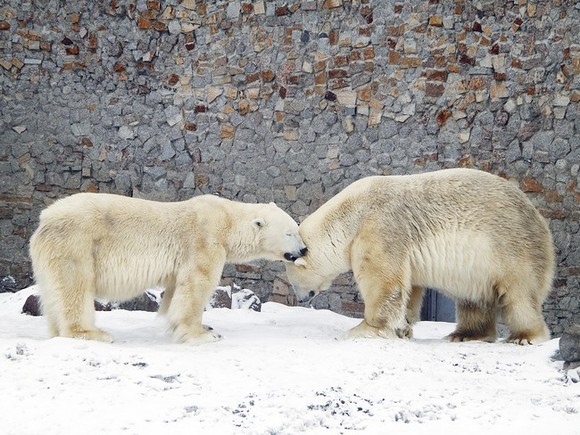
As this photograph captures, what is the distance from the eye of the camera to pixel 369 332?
6055mm

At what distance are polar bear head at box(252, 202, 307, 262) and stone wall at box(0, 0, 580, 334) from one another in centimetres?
340

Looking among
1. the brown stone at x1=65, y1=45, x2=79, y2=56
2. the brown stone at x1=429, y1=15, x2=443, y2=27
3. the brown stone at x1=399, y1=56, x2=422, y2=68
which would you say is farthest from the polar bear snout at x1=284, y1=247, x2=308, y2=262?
the brown stone at x1=65, y1=45, x2=79, y2=56

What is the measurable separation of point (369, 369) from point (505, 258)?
63.6 inches

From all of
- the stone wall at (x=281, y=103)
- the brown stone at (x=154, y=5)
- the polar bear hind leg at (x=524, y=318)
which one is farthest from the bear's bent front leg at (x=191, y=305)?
the brown stone at (x=154, y=5)

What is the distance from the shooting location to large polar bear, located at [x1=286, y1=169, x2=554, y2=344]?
613 cm

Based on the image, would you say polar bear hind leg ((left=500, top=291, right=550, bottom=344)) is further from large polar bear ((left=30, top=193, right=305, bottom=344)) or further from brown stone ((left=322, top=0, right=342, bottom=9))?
brown stone ((left=322, top=0, right=342, bottom=9))

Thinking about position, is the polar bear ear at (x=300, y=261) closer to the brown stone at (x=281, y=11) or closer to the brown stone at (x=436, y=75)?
the brown stone at (x=436, y=75)

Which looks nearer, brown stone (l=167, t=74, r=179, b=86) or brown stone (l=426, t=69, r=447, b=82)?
brown stone (l=426, t=69, r=447, b=82)

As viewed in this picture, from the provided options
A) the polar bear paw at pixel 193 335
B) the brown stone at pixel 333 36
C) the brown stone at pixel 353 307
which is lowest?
the brown stone at pixel 353 307

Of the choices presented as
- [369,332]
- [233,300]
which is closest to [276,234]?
[369,332]

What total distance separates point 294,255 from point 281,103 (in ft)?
12.8

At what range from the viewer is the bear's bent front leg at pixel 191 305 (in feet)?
19.2

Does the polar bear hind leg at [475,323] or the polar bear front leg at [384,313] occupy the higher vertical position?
the polar bear front leg at [384,313]

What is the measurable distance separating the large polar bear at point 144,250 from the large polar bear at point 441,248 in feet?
1.29
